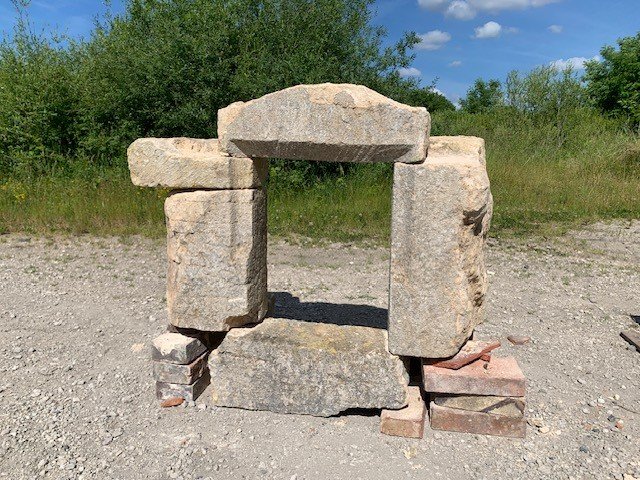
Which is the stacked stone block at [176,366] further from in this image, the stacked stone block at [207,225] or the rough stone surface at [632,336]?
the rough stone surface at [632,336]

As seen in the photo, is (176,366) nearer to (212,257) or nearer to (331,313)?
(212,257)

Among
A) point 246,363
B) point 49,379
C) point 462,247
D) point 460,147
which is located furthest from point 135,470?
point 460,147

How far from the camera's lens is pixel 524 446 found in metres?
3.05

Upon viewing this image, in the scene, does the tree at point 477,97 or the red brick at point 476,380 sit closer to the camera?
the red brick at point 476,380

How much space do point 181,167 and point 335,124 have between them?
0.98 metres

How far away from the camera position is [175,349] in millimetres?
3373

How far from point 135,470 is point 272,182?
659 centimetres

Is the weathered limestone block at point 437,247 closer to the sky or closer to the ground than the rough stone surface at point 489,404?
closer to the sky

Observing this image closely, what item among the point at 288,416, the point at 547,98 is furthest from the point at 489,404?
the point at 547,98

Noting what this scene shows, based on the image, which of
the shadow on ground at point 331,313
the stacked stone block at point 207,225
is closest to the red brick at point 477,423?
the stacked stone block at point 207,225

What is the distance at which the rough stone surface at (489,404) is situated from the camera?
121 inches

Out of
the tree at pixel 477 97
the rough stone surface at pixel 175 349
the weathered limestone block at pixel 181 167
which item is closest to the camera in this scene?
the weathered limestone block at pixel 181 167

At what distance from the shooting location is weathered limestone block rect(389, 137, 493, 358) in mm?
2857

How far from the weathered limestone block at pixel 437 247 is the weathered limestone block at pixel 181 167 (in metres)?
0.99
